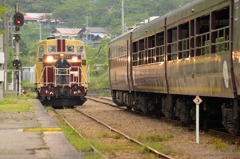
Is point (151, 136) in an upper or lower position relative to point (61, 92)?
lower

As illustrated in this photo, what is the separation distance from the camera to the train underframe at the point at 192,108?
14.6 meters

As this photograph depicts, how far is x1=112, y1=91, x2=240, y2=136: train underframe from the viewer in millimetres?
14635

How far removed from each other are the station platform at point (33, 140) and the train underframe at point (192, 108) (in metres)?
3.80

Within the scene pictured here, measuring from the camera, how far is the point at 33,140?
1452 centimetres

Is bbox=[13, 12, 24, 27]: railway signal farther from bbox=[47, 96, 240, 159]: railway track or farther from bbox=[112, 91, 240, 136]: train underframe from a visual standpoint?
bbox=[47, 96, 240, 159]: railway track

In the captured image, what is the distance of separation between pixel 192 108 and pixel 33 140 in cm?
570

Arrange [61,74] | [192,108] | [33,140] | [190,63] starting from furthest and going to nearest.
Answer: [61,74] → [192,108] → [190,63] → [33,140]

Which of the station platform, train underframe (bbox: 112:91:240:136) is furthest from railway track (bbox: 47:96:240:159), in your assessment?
the station platform

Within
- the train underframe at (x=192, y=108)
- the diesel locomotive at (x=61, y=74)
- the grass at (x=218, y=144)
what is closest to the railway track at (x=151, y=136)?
the grass at (x=218, y=144)

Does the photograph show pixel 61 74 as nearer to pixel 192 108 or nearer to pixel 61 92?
pixel 61 92

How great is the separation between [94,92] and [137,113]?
100ft

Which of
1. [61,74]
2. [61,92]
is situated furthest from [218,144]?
[61,74]

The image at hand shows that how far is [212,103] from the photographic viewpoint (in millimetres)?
16828

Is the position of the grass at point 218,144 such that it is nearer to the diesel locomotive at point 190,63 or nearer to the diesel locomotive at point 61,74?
the diesel locomotive at point 190,63
